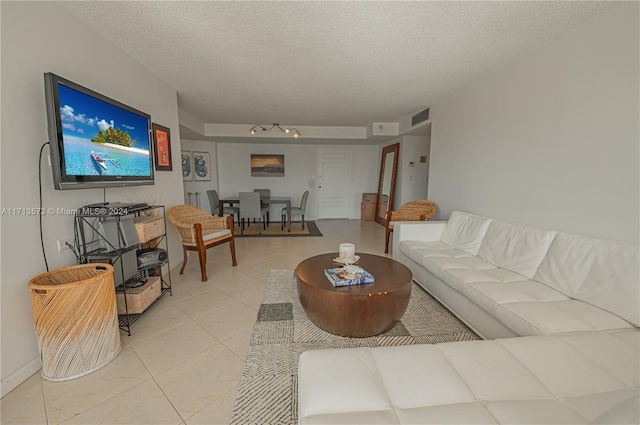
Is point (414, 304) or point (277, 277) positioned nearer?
point (414, 304)

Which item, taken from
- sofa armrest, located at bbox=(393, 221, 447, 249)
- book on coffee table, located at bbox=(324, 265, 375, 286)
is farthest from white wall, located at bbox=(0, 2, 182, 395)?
sofa armrest, located at bbox=(393, 221, 447, 249)

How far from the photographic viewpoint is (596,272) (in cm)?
Answer: 168

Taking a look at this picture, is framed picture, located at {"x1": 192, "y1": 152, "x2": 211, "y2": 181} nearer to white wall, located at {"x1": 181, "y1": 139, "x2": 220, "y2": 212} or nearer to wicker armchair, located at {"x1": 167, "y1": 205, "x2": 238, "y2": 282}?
white wall, located at {"x1": 181, "y1": 139, "x2": 220, "y2": 212}

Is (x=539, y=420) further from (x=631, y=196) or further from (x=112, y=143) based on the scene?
(x=112, y=143)

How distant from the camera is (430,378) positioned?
106cm

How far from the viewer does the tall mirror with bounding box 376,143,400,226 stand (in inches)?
239

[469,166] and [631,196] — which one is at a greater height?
[469,166]

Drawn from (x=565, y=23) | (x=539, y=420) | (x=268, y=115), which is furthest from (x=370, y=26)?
(x=268, y=115)

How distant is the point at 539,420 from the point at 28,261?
260 cm

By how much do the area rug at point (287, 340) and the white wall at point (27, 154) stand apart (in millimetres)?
1331

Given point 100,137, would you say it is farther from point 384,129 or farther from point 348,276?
point 384,129

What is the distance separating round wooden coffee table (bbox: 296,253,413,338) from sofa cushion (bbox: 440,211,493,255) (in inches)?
44.3

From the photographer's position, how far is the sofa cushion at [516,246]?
2.08 m

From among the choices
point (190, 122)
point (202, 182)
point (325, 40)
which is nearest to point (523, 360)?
point (325, 40)
